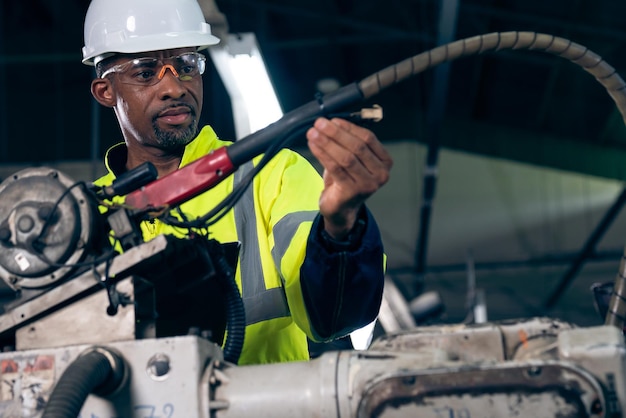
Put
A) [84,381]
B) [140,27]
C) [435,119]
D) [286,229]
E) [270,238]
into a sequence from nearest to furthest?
1. [84,381]
2. [286,229]
3. [270,238]
4. [140,27]
5. [435,119]

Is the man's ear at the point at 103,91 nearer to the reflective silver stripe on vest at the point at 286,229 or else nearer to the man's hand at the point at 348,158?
the reflective silver stripe on vest at the point at 286,229

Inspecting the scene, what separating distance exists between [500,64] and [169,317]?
7.79 meters

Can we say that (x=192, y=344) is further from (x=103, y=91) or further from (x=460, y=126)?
(x=460, y=126)

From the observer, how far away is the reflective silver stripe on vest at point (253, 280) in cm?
172

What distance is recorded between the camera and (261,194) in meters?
1.85

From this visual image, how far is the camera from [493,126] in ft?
32.5

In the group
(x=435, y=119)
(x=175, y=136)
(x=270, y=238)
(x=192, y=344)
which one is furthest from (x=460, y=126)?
(x=192, y=344)

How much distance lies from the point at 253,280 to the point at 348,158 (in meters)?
0.64

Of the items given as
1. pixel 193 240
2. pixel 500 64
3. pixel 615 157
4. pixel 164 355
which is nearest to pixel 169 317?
pixel 193 240

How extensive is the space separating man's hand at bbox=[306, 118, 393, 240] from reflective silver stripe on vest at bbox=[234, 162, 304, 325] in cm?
52

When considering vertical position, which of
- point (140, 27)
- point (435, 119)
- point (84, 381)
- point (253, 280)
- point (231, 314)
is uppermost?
point (435, 119)

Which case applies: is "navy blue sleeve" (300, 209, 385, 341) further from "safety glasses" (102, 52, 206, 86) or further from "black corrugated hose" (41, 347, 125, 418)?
"safety glasses" (102, 52, 206, 86)

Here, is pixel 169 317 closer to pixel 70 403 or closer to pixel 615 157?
pixel 70 403

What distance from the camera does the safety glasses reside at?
6.20 feet
